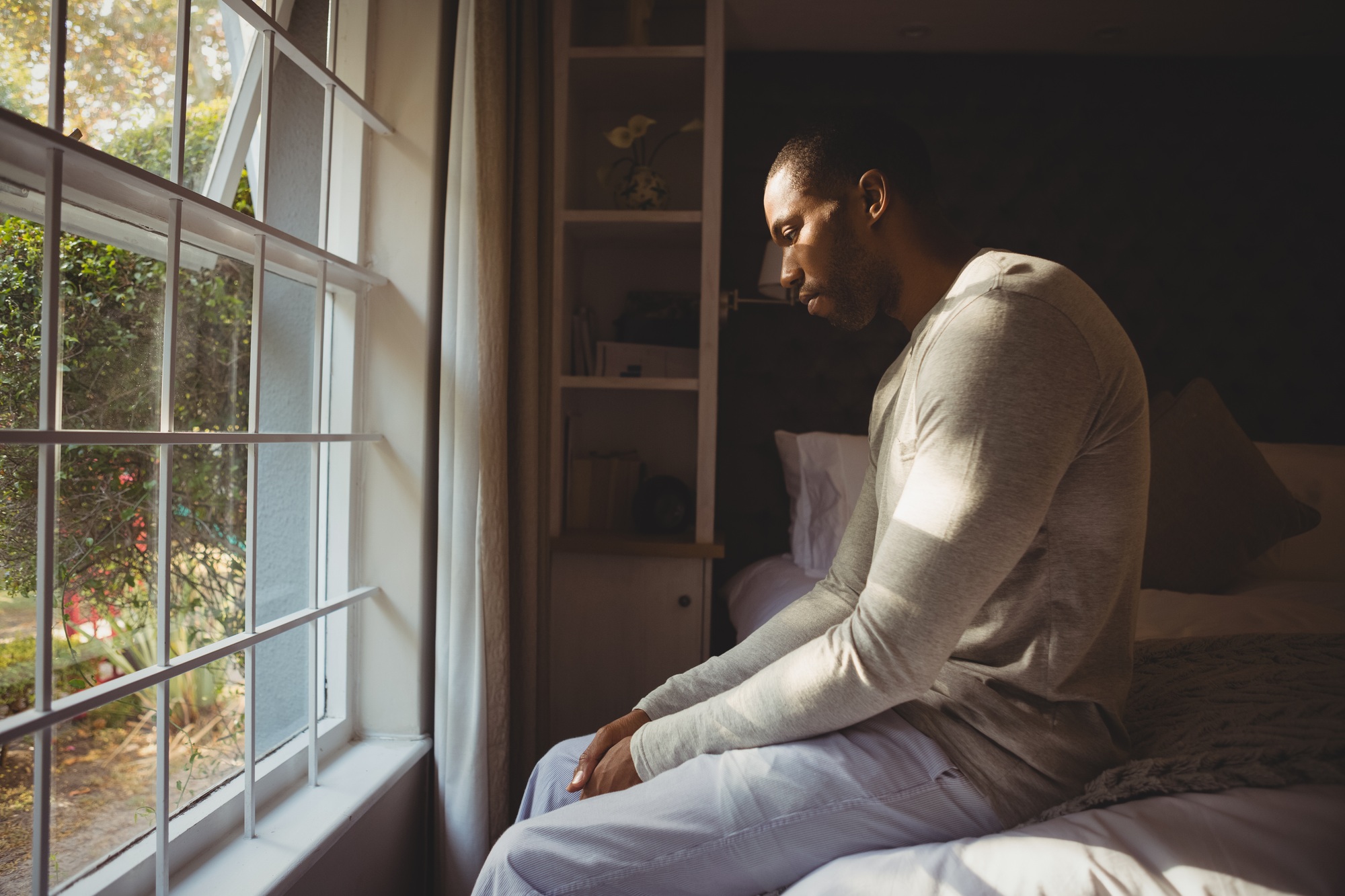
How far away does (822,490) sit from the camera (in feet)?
7.45

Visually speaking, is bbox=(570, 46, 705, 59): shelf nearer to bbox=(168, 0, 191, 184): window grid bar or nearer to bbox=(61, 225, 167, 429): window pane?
bbox=(168, 0, 191, 184): window grid bar

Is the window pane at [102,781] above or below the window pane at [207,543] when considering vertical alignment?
below

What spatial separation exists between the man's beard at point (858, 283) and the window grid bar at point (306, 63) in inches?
37.9

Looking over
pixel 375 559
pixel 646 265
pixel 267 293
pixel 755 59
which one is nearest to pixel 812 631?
pixel 375 559

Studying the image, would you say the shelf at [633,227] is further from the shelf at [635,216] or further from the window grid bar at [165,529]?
the window grid bar at [165,529]

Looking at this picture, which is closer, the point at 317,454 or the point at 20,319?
the point at 20,319

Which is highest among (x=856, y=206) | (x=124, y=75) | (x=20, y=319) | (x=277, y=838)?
(x=124, y=75)

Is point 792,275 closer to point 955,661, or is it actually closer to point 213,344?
point 955,661

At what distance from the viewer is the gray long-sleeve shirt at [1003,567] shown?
0.80 metres

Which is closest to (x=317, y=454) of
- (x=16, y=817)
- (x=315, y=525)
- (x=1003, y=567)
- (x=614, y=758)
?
(x=315, y=525)

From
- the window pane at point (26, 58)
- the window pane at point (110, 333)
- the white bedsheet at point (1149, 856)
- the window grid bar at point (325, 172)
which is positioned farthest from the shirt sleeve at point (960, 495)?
the window grid bar at point (325, 172)

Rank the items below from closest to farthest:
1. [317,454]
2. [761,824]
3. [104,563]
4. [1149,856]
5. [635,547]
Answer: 1. [1149,856]
2. [761,824]
3. [104,563]
4. [317,454]
5. [635,547]

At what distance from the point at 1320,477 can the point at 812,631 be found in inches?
69.0

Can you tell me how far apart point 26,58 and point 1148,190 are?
9.20ft
